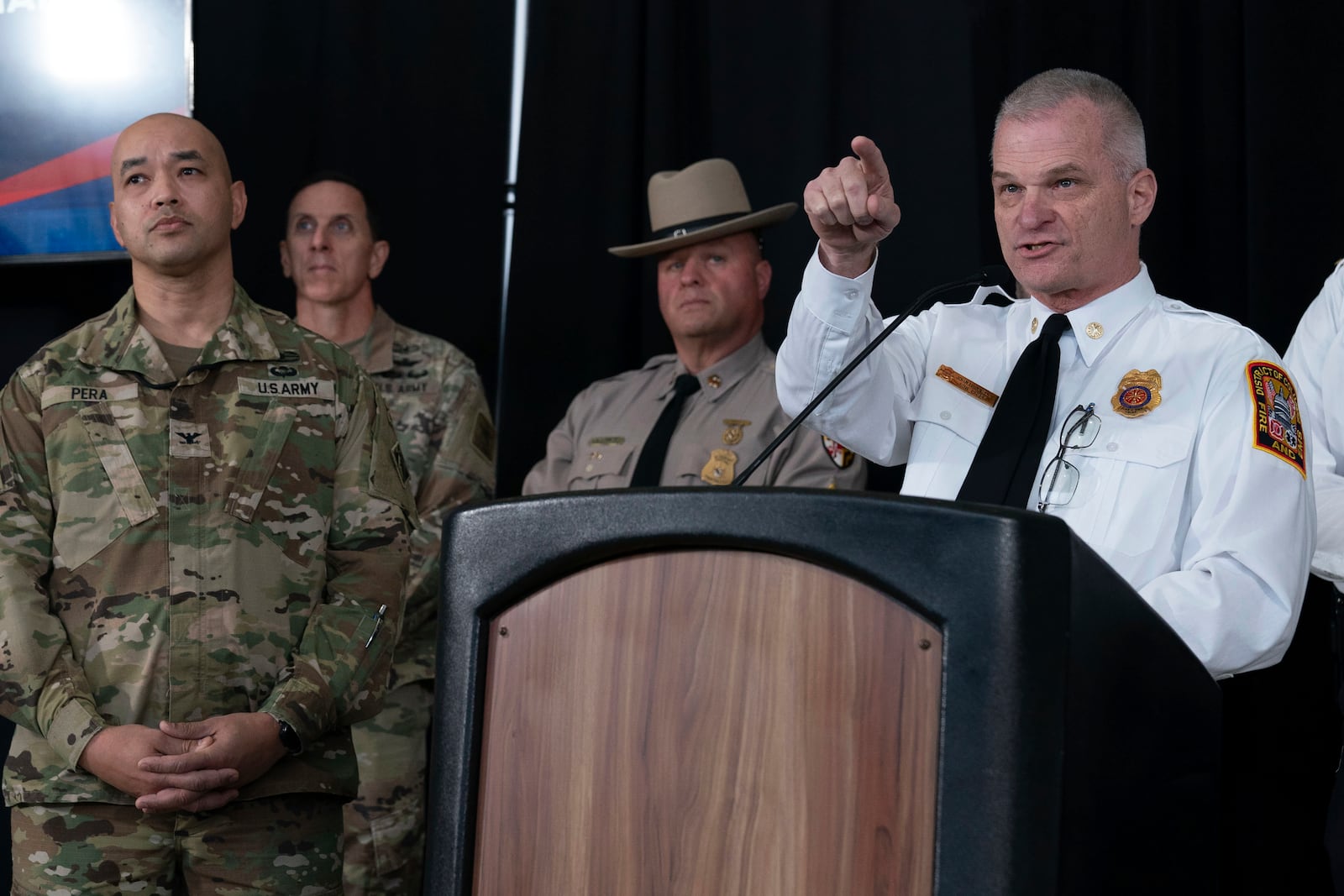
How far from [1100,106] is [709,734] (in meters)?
1.16

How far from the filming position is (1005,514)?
79 centimetres

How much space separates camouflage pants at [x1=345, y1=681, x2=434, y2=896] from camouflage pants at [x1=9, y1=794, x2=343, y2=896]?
32.3 inches

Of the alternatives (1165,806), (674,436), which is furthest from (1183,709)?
(674,436)

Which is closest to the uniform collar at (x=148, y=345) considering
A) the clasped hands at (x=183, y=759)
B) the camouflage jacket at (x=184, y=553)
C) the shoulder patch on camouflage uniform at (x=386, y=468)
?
the camouflage jacket at (x=184, y=553)

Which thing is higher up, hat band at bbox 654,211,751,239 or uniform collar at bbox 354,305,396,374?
hat band at bbox 654,211,751,239

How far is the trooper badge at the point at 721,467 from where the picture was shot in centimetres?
272

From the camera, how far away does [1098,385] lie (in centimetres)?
171

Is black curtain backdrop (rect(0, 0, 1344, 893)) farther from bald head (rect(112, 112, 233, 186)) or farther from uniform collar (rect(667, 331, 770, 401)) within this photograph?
bald head (rect(112, 112, 233, 186))

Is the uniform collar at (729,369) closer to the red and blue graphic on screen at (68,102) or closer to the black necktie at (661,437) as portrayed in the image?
the black necktie at (661,437)

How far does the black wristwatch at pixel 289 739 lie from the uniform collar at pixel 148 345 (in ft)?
1.75

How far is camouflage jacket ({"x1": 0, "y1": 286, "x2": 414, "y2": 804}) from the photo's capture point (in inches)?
75.5

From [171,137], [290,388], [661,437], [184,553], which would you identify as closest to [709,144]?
[661,437]

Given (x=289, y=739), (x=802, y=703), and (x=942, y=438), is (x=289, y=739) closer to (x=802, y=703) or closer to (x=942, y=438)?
(x=942, y=438)

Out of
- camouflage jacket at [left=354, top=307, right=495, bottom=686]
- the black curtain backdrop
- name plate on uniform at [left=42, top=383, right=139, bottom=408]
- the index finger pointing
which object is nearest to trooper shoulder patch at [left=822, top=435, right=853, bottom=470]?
the black curtain backdrop
